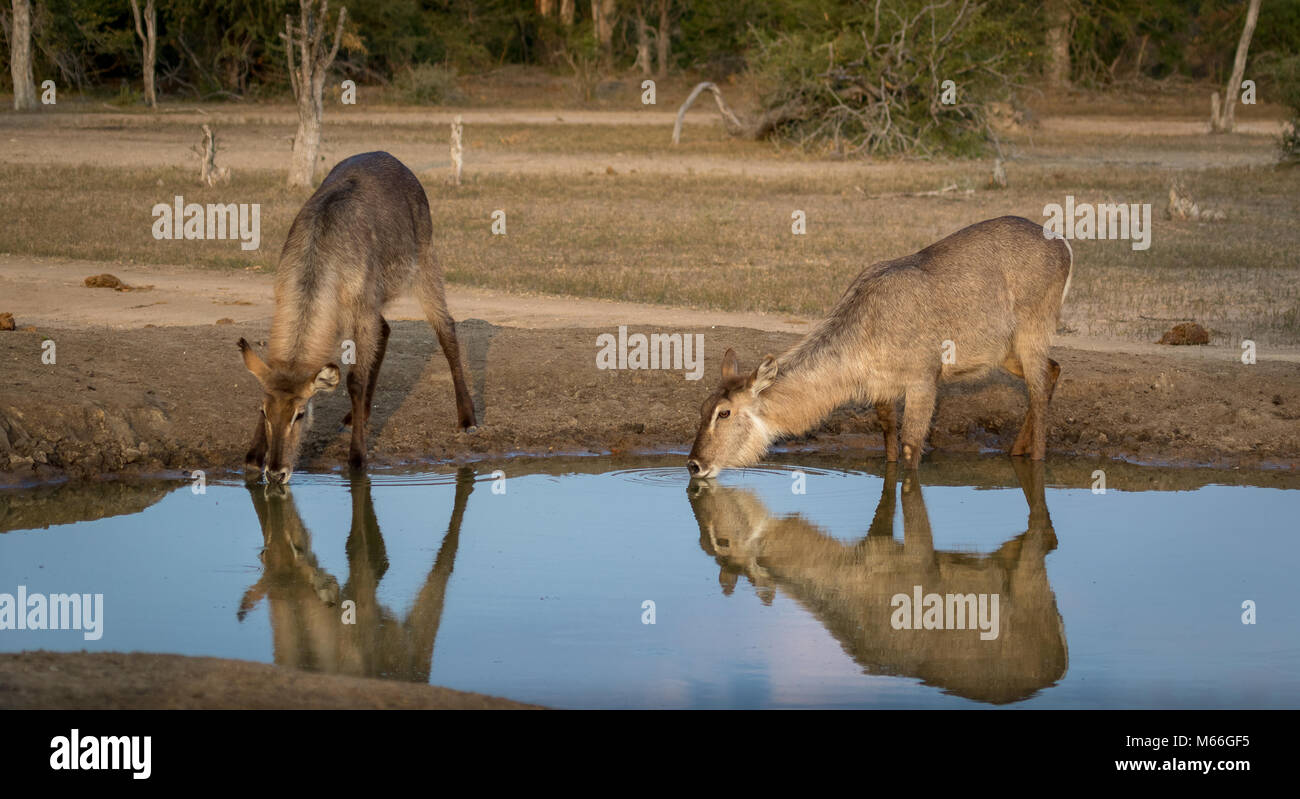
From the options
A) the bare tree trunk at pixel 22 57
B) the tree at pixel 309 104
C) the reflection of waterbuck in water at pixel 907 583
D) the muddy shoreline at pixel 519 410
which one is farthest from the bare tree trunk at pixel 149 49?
the reflection of waterbuck in water at pixel 907 583

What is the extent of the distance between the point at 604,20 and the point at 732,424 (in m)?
44.9

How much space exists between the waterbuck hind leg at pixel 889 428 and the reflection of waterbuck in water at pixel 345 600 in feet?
8.16

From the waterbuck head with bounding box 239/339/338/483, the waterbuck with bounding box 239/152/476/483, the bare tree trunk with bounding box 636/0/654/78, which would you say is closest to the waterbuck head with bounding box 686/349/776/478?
the waterbuck with bounding box 239/152/476/483

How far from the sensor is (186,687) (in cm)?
455

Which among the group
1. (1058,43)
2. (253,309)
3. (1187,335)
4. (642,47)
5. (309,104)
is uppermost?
(642,47)

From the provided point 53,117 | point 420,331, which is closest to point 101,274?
point 420,331

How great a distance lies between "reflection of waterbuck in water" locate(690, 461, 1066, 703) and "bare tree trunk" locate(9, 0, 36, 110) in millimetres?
30934

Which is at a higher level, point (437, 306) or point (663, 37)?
point (663, 37)

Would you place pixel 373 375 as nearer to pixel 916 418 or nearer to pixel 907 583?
pixel 916 418

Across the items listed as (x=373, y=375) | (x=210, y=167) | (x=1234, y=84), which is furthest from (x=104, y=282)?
(x=1234, y=84)

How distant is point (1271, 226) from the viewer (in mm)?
18734

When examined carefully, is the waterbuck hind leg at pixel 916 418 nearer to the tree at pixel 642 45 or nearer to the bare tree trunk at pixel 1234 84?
the bare tree trunk at pixel 1234 84
